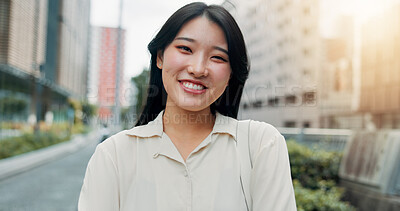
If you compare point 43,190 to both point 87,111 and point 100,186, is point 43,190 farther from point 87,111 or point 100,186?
point 100,186

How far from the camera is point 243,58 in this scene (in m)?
1.28

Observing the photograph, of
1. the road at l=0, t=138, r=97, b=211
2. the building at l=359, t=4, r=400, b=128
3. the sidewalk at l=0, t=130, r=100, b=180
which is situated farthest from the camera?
the building at l=359, t=4, r=400, b=128

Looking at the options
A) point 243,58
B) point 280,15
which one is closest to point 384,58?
point 280,15

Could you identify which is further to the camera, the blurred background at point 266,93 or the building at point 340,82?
the building at point 340,82

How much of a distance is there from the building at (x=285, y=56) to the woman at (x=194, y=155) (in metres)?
28.8

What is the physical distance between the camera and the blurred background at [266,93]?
4.52m

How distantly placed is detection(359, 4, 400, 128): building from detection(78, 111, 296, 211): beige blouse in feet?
79.4

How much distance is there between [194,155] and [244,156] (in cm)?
17

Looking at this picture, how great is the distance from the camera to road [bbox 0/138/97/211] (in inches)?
229

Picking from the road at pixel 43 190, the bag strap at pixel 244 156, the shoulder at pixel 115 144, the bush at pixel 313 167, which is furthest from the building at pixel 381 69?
the shoulder at pixel 115 144

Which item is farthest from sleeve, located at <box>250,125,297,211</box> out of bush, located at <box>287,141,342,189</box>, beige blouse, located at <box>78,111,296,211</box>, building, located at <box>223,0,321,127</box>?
building, located at <box>223,0,321,127</box>

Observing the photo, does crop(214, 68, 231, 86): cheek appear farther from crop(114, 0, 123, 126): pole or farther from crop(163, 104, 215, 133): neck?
crop(114, 0, 123, 126): pole

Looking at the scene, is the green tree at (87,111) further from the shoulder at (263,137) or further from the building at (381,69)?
the building at (381,69)

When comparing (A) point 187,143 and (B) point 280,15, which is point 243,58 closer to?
(A) point 187,143
